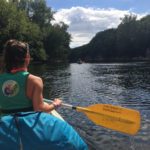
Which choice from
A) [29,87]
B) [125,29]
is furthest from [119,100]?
[125,29]

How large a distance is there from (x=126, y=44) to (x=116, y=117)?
134762 mm

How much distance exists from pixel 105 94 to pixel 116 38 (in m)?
124

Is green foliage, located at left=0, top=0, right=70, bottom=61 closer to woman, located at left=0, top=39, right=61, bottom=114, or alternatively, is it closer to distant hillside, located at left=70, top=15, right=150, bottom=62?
distant hillside, located at left=70, top=15, right=150, bottom=62

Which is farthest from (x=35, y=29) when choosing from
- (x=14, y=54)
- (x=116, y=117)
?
(x=14, y=54)

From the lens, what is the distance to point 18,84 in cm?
489

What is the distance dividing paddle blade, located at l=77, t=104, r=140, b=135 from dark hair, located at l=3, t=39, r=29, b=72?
2402mm

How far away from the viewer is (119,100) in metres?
21.9

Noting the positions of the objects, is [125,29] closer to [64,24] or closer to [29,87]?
[64,24]

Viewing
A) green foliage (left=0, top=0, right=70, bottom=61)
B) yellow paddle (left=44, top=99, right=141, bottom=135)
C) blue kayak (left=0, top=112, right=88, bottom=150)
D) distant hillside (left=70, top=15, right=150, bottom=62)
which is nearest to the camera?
blue kayak (left=0, top=112, right=88, bottom=150)

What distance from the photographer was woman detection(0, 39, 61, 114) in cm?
487

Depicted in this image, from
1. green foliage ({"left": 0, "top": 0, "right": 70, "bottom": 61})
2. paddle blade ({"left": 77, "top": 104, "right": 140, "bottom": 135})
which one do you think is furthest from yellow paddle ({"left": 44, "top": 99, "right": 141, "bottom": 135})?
green foliage ({"left": 0, "top": 0, "right": 70, "bottom": 61})

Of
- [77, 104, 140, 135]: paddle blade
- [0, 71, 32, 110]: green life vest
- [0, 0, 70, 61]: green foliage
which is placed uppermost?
[0, 0, 70, 61]: green foliage

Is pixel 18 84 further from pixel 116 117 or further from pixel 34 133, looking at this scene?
pixel 116 117

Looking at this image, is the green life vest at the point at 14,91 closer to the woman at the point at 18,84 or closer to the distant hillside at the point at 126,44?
the woman at the point at 18,84
